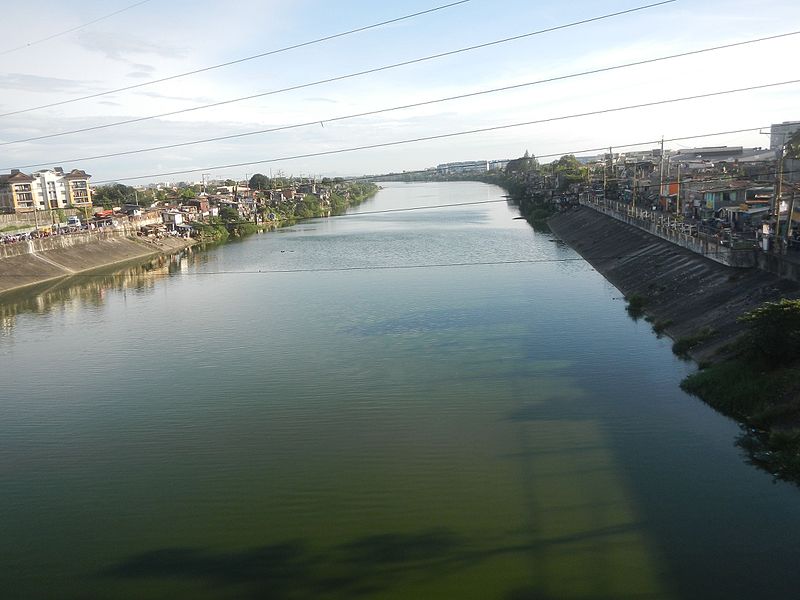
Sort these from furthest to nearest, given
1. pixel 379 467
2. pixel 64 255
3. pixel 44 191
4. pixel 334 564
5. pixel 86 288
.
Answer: pixel 44 191
pixel 64 255
pixel 86 288
pixel 379 467
pixel 334 564

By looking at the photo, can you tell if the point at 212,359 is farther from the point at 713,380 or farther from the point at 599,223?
the point at 599,223

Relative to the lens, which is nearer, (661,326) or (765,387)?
(765,387)

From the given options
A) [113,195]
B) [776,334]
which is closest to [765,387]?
[776,334]

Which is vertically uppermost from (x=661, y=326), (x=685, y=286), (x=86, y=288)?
(x=685, y=286)

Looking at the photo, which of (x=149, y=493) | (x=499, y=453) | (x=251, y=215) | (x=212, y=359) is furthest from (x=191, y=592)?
(x=251, y=215)

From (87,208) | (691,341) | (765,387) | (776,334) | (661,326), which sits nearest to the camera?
(765,387)

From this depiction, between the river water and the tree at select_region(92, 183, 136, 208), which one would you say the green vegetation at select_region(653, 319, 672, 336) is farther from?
the tree at select_region(92, 183, 136, 208)

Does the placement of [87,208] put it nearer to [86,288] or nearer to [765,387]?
[86,288]

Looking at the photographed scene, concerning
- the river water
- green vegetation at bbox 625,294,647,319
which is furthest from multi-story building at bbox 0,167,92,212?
green vegetation at bbox 625,294,647,319
